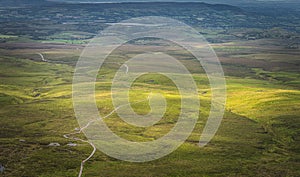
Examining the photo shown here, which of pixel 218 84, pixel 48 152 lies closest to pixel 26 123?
pixel 48 152

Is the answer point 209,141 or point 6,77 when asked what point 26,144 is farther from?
point 6,77

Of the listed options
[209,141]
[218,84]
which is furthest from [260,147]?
[218,84]

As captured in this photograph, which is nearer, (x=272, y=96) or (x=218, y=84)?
(x=272, y=96)

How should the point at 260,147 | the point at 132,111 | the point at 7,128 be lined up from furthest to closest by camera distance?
the point at 132,111, the point at 7,128, the point at 260,147

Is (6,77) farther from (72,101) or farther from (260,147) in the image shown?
(260,147)

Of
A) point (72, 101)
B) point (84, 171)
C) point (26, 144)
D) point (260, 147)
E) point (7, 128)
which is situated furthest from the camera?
point (72, 101)

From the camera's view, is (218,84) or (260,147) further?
(218,84)
